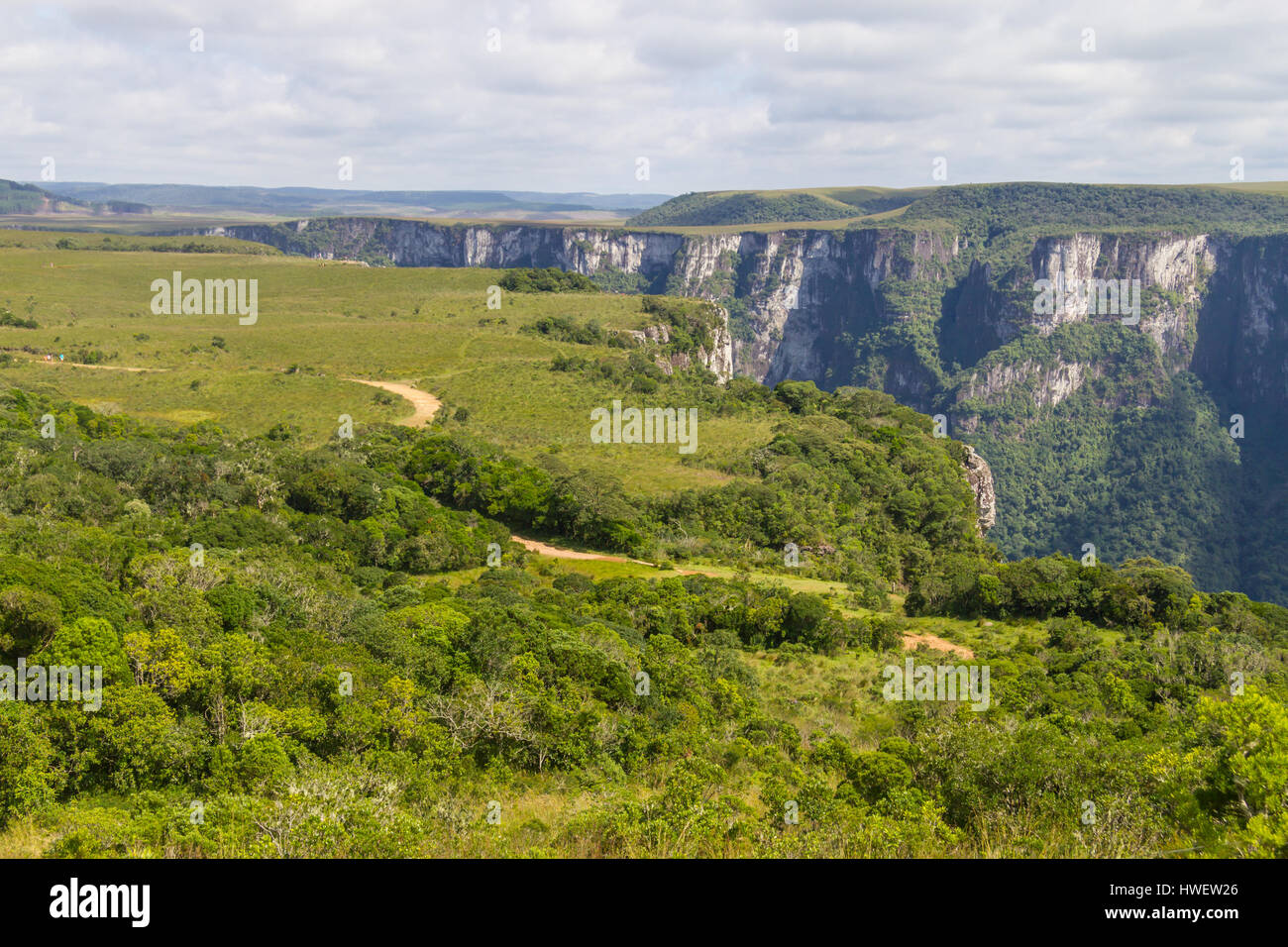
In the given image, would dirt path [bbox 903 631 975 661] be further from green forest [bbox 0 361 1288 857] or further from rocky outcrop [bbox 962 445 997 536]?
rocky outcrop [bbox 962 445 997 536]

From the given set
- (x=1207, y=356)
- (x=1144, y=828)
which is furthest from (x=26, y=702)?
(x=1207, y=356)

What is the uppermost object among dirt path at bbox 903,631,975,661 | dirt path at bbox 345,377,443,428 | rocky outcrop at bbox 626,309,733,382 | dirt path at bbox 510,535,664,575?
rocky outcrop at bbox 626,309,733,382

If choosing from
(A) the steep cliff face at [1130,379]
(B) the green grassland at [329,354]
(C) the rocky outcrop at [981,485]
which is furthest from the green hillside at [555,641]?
(A) the steep cliff face at [1130,379]

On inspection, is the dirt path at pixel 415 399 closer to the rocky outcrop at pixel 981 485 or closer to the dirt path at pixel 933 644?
the dirt path at pixel 933 644

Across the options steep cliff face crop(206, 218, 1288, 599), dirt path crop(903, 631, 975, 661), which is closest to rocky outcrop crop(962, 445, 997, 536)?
dirt path crop(903, 631, 975, 661)

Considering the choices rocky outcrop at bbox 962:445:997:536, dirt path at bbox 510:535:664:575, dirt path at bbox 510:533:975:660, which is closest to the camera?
dirt path at bbox 510:533:975:660
